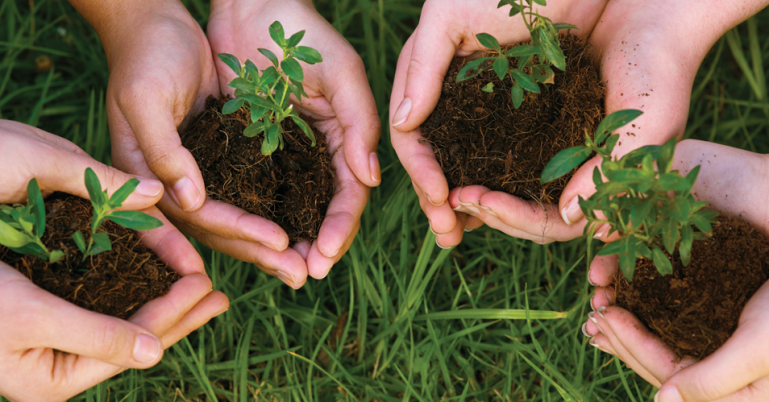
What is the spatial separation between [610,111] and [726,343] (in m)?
1.02

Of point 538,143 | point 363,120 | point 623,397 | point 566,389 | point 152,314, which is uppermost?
point 538,143

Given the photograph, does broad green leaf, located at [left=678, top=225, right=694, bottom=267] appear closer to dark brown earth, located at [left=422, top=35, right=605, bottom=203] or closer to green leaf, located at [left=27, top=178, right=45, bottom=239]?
dark brown earth, located at [left=422, top=35, right=605, bottom=203]

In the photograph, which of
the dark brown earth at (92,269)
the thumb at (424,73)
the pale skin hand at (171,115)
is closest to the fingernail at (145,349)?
the dark brown earth at (92,269)

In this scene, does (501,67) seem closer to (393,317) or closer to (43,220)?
(393,317)

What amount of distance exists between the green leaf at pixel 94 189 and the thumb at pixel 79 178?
0.23 meters

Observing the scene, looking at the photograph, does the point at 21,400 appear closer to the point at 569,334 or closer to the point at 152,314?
the point at 152,314

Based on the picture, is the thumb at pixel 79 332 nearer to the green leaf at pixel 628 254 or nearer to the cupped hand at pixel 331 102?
the cupped hand at pixel 331 102

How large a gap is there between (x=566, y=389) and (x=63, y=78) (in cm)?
357

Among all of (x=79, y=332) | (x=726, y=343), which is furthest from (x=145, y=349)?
(x=726, y=343)

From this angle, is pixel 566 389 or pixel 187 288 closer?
pixel 187 288

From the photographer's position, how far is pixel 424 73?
2248 millimetres

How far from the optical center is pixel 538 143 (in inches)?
87.3

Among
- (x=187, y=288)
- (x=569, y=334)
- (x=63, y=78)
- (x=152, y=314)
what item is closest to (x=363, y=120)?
(x=187, y=288)

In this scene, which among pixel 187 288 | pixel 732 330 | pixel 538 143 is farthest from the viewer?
pixel 538 143
